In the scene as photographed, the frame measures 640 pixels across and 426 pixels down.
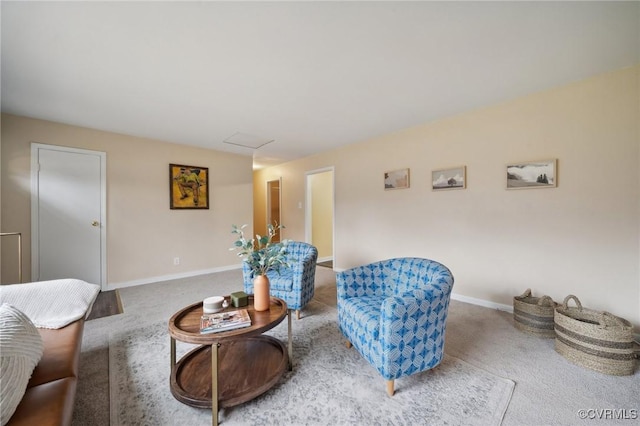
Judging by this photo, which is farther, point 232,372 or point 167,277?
point 167,277

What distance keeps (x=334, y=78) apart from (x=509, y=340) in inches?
109

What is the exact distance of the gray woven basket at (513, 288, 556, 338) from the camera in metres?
2.10

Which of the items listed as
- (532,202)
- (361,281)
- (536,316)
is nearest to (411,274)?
(361,281)

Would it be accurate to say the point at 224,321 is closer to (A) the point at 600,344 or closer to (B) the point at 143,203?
(A) the point at 600,344

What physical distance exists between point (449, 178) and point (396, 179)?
0.75 m

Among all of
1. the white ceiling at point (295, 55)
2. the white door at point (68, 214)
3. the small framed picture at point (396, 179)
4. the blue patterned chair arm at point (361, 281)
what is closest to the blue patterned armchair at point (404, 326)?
the blue patterned chair arm at point (361, 281)

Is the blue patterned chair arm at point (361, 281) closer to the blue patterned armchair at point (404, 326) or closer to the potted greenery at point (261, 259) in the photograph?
the blue patterned armchair at point (404, 326)

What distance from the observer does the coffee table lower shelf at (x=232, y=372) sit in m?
1.37

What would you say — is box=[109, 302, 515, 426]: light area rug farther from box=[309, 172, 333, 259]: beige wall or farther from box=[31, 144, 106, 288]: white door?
box=[309, 172, 333, 259]: beige wall

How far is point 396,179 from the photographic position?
3.60 meters

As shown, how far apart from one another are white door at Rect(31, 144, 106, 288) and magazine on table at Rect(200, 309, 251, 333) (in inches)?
119

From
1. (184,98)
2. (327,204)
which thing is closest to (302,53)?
(184,98)

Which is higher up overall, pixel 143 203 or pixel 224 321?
pixel 143 203

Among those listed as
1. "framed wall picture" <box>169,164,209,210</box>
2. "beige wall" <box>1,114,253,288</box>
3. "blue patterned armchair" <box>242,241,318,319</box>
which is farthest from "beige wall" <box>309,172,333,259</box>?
"blue patterned armchair" <box>242,241,318,319</box>
